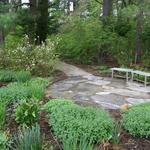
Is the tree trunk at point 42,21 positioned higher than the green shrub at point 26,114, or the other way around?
the tree trunk at point 42,21

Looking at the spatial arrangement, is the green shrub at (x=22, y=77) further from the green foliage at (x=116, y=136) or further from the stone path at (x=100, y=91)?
the green foliage at (x=116, y=136)

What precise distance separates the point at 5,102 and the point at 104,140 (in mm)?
2080

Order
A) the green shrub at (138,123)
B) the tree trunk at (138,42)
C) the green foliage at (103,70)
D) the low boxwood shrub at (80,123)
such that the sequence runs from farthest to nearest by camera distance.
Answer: the tree trunk at (138,42)
the green foliage at (103,70)
the green shrub at (138,123)
the low boxwood shrub at (80,123)

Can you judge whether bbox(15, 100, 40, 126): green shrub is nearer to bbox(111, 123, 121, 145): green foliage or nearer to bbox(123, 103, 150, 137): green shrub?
bbox(111, 123, 121, 145): green foliage

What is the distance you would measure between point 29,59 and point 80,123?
19.5 ft

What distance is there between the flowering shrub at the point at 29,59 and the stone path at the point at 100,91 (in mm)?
776

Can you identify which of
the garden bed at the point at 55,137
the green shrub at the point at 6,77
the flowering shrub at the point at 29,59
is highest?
the flowering shrub at the point at 29,59

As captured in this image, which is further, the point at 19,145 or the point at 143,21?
the point at 143,21

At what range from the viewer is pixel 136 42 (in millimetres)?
12562

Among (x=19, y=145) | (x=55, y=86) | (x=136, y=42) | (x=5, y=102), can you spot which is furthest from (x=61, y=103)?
(x=136, y=42)

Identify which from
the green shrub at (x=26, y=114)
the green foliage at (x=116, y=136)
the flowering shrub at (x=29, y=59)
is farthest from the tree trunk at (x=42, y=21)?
the green foliage at (x=116, y=136)

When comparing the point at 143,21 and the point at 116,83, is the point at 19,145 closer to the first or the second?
the point at 116,83

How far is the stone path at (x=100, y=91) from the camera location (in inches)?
282

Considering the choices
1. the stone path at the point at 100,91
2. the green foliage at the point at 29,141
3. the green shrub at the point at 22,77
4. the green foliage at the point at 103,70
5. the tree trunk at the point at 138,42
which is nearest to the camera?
the green foliage at the point at 29,141
